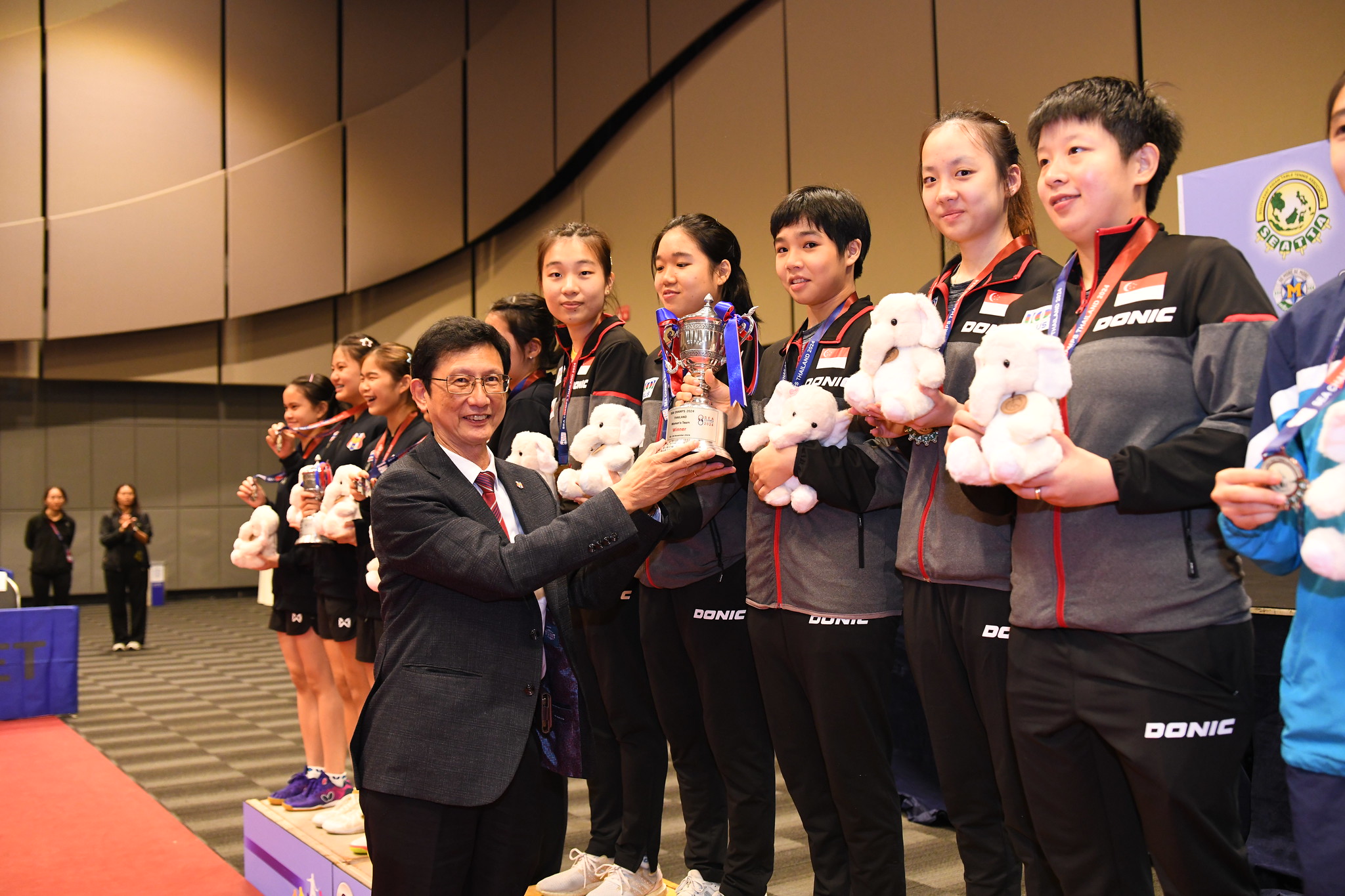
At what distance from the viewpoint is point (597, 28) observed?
385 inches

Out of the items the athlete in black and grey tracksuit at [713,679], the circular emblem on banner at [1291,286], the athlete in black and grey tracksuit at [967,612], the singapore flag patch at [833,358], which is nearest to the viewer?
the athlete in black and grey tracksuit at [967,612]

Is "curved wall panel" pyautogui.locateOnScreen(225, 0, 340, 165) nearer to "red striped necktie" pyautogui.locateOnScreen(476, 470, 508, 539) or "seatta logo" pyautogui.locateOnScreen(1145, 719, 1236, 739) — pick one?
"red striped necktie" pyautogui.locateOnScreen(476, 470, 508, 539)

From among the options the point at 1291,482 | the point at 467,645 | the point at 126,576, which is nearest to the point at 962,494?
the point at 1291,482

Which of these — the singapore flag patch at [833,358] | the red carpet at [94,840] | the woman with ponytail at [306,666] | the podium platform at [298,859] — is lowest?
the red carpet at [94,840]

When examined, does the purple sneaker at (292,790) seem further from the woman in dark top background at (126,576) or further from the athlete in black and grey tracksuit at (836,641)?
the woman in dark top background at (126,576)

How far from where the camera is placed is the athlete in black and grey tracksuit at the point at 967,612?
6.04 feet

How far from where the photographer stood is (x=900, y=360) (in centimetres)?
177

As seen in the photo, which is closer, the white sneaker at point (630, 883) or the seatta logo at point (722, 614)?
the seatta logo at point (722, 614)

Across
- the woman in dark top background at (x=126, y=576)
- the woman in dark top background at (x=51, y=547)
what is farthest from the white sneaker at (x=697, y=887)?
the woman in dark top background at (x=51, y=547)

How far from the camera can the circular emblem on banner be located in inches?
141

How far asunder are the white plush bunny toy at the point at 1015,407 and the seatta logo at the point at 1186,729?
0.41m

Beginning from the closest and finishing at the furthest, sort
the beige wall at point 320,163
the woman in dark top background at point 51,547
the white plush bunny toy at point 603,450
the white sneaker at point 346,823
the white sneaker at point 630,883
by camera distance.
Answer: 1. the white plush bunny toy at point 603,450
2. the white sneaker at point 630,883
3. the white sneaker at point 346,823
4. the beige wall at point 320,163
5. the woman in dark top background at point 51,547

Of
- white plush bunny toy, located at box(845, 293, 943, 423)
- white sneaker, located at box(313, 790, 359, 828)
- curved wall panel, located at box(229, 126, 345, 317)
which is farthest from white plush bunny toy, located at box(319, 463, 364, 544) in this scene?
curved wall panel, located at box(229, 126, 345, 317)

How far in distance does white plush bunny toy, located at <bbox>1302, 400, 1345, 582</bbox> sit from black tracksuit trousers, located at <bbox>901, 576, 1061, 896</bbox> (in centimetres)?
72
